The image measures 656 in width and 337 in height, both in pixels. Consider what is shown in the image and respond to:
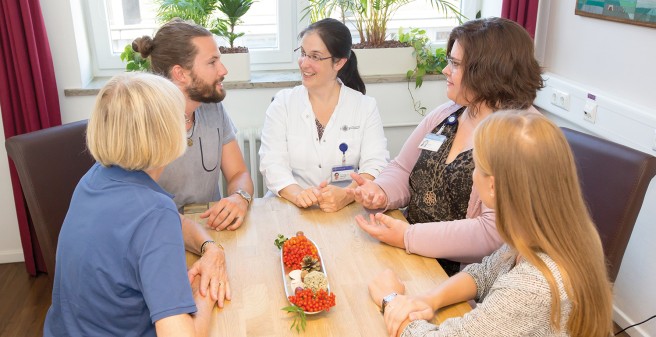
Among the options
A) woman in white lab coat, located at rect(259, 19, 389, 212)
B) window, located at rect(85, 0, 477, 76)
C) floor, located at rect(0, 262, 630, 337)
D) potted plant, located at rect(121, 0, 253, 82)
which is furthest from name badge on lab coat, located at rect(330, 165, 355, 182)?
floor, located at rect(0, 262, 630, 337)

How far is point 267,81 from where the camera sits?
335 centimetres

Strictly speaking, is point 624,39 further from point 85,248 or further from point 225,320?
point 85,248

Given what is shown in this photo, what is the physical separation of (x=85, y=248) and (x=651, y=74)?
7.52ft

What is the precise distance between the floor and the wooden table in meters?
1.37

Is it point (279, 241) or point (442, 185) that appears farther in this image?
point (442, 185)

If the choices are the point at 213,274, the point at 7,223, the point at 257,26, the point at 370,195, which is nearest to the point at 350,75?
the point at 370,195

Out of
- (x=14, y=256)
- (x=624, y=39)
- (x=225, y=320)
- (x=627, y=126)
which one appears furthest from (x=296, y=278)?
(x=14, y=256)

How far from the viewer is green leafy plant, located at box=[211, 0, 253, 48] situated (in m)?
3.13

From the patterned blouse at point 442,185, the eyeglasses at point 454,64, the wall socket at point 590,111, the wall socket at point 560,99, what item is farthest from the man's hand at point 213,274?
the wall socket at point 560,99

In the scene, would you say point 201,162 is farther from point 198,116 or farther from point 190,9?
point 190,9

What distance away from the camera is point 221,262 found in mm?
1635

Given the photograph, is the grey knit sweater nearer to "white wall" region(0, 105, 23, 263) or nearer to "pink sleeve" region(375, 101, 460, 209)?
"pink sleeve" region(375, 101, 460, 209)

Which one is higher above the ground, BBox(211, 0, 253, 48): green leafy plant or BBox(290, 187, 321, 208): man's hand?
BBox(211, 0, 253, 48): green leafy plant

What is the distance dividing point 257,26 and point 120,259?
2554 mm
